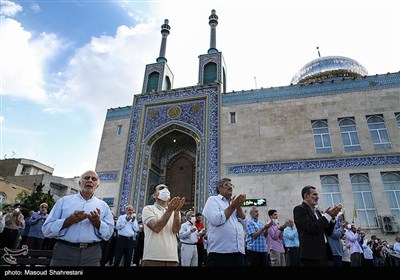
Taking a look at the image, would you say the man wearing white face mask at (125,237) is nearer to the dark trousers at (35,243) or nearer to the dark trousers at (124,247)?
the dark trousers at (124,247)

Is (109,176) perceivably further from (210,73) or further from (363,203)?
(363,203)

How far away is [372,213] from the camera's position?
29.0 feet

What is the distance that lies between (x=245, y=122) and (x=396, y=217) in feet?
20.0

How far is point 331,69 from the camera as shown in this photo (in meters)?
14.9

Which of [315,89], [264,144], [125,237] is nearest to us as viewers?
[125,237]

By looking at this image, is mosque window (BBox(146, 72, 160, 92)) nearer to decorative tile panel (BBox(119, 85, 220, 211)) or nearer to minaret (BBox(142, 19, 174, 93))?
minaret (BBox(142, 19, 174, 93))

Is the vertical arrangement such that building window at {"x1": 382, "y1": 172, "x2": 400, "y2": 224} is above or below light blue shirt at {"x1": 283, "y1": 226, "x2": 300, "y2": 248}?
above

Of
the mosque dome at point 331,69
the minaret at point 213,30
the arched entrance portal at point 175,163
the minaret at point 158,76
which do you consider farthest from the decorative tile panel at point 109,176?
the mosque dome at point 331,69

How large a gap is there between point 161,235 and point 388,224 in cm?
901

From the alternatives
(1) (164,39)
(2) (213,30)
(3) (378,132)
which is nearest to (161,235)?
(3) (378,132)

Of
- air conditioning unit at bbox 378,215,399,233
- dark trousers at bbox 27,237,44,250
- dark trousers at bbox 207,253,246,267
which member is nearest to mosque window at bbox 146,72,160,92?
dark trousers at bbox 27,237,44,250

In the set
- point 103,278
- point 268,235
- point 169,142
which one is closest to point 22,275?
point 103,278

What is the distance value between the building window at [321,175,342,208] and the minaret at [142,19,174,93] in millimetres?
8495

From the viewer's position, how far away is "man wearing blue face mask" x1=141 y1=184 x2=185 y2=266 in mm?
2232
